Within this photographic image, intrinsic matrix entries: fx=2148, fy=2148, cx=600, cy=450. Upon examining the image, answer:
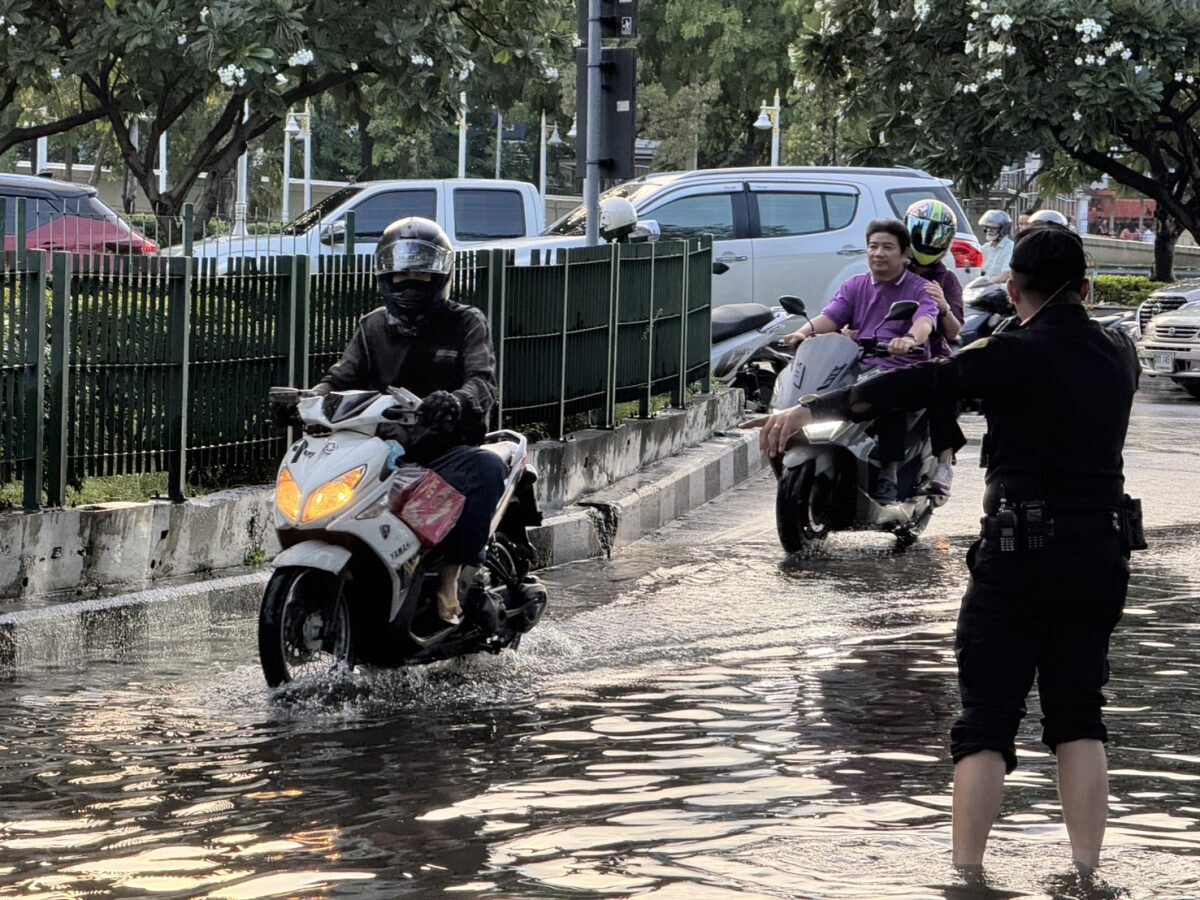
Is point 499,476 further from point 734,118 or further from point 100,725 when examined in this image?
point 734,118

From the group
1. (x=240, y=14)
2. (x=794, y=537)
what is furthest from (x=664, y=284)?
(x=240, y=14)

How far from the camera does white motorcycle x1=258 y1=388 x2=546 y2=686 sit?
23.1 ft

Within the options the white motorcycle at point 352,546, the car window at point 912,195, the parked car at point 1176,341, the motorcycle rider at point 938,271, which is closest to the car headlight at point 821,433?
the motorcycle rider at point 938,271

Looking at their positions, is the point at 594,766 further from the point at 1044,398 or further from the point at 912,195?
the point at 912,195

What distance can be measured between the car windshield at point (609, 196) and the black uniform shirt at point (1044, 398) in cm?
1390

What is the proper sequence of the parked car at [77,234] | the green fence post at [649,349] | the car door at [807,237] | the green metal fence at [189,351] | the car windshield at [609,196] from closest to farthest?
the green metal fence at [189,351] → the parked car at [77,234] → the green fence post at [649,349] → the car windshield at [609,196] → the car door at [807,237]

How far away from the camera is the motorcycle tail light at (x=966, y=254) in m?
20.7

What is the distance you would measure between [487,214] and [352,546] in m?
13.7

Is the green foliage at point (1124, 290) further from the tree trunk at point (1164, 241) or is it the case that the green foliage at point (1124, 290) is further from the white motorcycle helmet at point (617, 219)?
the white motorcycle helmet at point (617, 219)

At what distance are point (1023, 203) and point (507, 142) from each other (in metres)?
18.3

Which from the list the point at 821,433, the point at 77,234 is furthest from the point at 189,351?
the point at 821,433

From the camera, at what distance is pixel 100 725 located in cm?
687

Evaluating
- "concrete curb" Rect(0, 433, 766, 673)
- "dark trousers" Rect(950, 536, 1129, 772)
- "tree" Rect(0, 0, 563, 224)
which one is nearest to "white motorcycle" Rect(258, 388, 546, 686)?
"concrete curb" Rect(0, 433, 766, 673)

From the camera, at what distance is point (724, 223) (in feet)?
64.6
